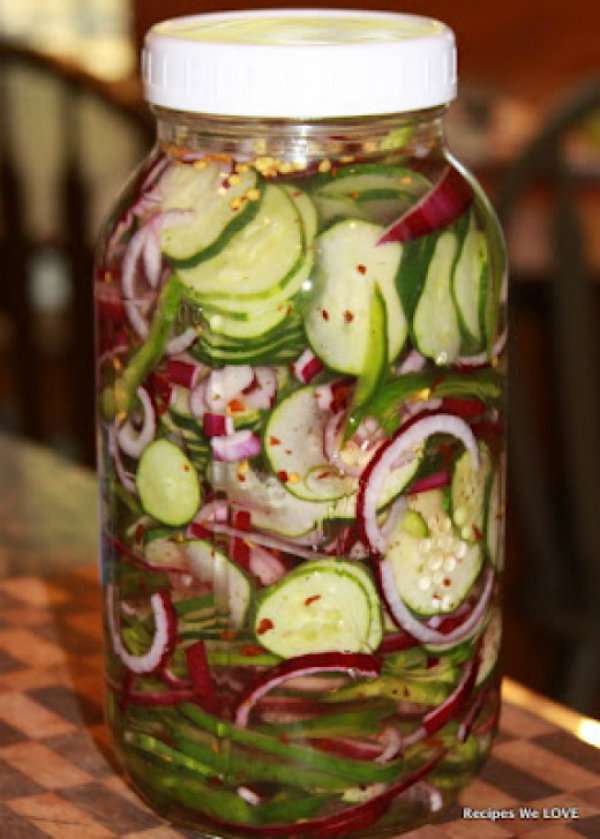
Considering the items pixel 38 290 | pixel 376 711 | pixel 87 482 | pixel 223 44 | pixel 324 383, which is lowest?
pixel 38 290

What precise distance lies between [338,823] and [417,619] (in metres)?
0.08

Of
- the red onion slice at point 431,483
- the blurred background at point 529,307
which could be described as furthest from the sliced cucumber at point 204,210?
the blurred background at point 529,307

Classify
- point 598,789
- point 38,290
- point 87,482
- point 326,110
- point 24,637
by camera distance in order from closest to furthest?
A: point 326,110 → point 598,789 → point 24,637 → point 87,482 → point 38,290

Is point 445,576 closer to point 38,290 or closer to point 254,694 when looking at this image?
point 254,694

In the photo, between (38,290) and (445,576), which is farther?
(38,290)

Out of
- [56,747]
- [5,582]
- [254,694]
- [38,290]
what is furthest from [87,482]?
[38,290]

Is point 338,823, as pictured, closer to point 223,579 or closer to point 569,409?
point 223,579

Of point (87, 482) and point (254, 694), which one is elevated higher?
point (254, 694)

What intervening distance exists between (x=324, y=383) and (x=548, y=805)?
7.4 inches

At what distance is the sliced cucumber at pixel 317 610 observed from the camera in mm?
624

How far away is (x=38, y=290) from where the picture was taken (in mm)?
3332

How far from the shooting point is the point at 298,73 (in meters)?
0.60

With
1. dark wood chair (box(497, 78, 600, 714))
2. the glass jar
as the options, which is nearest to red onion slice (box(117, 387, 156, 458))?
the glass jar

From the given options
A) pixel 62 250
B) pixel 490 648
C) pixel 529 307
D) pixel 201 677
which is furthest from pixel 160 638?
pixel 529 307
